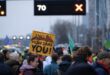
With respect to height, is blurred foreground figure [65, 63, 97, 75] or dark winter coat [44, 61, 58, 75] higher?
blurred foreground figure [65, 63, 97, 75]

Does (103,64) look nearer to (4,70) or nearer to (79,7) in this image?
(4,70)

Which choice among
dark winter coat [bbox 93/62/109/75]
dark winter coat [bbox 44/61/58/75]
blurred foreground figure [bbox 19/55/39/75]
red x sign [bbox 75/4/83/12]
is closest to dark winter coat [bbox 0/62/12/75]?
blurred foreground figure [bbox 19/55/39/75]

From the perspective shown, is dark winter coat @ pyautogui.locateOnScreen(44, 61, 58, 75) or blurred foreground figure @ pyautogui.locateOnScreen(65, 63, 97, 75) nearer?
blurred foreground figure @ pyautogui.locateOnScreen(65, 63, 97, 75)

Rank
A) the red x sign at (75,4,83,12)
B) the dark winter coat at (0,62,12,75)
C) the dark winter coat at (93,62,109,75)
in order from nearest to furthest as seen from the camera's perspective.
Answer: the dark winter coat at (93,62,109,75)
the dark winter coat at (0,62,12,75)
the red x sign at (75,4,83,12)

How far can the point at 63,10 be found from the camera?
Result: 28.7 m

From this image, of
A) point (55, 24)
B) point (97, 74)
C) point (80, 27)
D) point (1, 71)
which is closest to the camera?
point (97, 74)

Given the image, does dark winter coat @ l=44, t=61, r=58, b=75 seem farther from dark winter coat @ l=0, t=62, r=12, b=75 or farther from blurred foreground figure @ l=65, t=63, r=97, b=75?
blurred foreground figure @ l=65, t=63, r=97, b=75

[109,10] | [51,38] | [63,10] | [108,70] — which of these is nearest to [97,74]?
[108,70]

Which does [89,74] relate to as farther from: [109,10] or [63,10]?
[109,10]

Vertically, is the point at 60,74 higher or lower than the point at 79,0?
lower

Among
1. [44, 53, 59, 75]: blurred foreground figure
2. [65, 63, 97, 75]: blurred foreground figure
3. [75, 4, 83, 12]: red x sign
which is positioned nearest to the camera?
[65, 63, 97, 75]: blurred foreground figure

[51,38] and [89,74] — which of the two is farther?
[51,38]

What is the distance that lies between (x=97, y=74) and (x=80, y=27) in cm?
11160

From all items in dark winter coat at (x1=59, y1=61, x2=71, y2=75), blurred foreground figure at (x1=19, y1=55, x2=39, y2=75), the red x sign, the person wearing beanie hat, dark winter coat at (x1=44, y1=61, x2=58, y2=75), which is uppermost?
the red x sign
